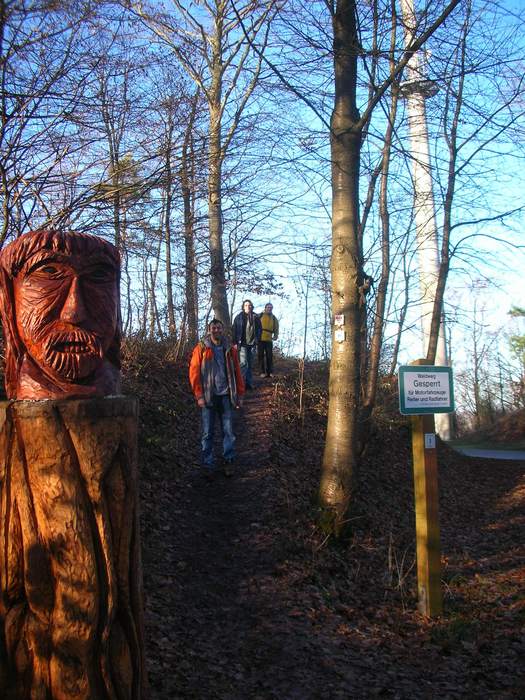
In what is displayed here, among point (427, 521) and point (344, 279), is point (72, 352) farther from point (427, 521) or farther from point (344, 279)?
point (344, 279)

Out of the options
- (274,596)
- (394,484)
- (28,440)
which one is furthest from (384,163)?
(28,440)

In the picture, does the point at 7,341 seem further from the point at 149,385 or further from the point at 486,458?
the point at 486,458

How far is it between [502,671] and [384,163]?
832 cm

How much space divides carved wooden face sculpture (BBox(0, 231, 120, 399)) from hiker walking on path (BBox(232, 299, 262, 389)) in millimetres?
9988

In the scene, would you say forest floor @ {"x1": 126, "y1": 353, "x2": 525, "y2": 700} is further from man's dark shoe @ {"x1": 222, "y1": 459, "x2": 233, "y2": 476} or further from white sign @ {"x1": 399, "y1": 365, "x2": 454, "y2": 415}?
white sign @ {"x1": 399, "y1": 365, "x2": 454, "y2": 415}

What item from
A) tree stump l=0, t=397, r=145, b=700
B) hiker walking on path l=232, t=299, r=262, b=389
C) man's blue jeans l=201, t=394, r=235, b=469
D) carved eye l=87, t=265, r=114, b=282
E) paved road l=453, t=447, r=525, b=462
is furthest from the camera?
paved road l=453, t=447, r=525, b=462

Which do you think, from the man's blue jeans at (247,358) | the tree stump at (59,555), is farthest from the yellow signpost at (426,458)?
the man's blue jeans at (247,358)

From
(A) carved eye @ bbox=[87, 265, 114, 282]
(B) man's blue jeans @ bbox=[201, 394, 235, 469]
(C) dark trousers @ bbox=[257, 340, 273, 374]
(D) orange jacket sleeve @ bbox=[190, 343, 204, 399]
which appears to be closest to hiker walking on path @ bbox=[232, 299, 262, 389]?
(C) dark trousers @ bbox=[257, 340, 273, 374]

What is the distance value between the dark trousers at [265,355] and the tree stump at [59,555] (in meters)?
11.5

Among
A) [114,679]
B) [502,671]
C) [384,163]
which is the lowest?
[502,671]

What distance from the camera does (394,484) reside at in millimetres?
11039

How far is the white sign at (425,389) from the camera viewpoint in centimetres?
608

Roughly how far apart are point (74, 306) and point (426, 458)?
14.4ft

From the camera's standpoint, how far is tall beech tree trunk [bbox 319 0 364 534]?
7625 mm
